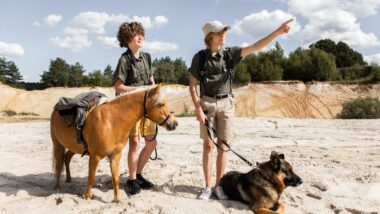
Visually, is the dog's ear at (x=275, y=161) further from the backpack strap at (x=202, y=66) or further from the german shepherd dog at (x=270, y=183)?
the backpack strap at (x=202, y=66)

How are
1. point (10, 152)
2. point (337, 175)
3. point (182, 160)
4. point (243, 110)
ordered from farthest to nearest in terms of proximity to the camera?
point (243, 110) → point (10, 152) → point (182, 160) → point (337, 175)

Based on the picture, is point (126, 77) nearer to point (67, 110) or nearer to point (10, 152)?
point (67, 110)

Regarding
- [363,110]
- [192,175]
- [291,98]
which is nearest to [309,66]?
[291,98]

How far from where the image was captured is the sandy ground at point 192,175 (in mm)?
5000

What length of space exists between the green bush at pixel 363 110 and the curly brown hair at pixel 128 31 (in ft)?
58.1

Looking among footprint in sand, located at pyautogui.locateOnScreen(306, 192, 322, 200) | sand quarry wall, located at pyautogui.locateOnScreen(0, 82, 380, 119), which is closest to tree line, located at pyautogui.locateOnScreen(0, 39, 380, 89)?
sand quarry wall, located at pyautogui.locateOnScreen(0, 82, 380, 119)

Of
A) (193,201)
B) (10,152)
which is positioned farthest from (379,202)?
(10,152)

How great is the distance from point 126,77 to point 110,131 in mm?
860

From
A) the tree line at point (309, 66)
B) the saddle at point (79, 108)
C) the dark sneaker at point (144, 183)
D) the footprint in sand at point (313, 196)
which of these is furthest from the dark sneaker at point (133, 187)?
the tree line at point (309, 66)

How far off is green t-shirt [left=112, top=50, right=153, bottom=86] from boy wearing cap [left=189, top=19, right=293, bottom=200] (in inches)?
28.5

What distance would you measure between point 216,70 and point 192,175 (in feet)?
6.87

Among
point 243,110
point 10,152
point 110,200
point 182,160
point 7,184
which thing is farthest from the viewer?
point 243,110

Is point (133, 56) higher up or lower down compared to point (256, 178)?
higher up

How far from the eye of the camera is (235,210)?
15.6 feet
